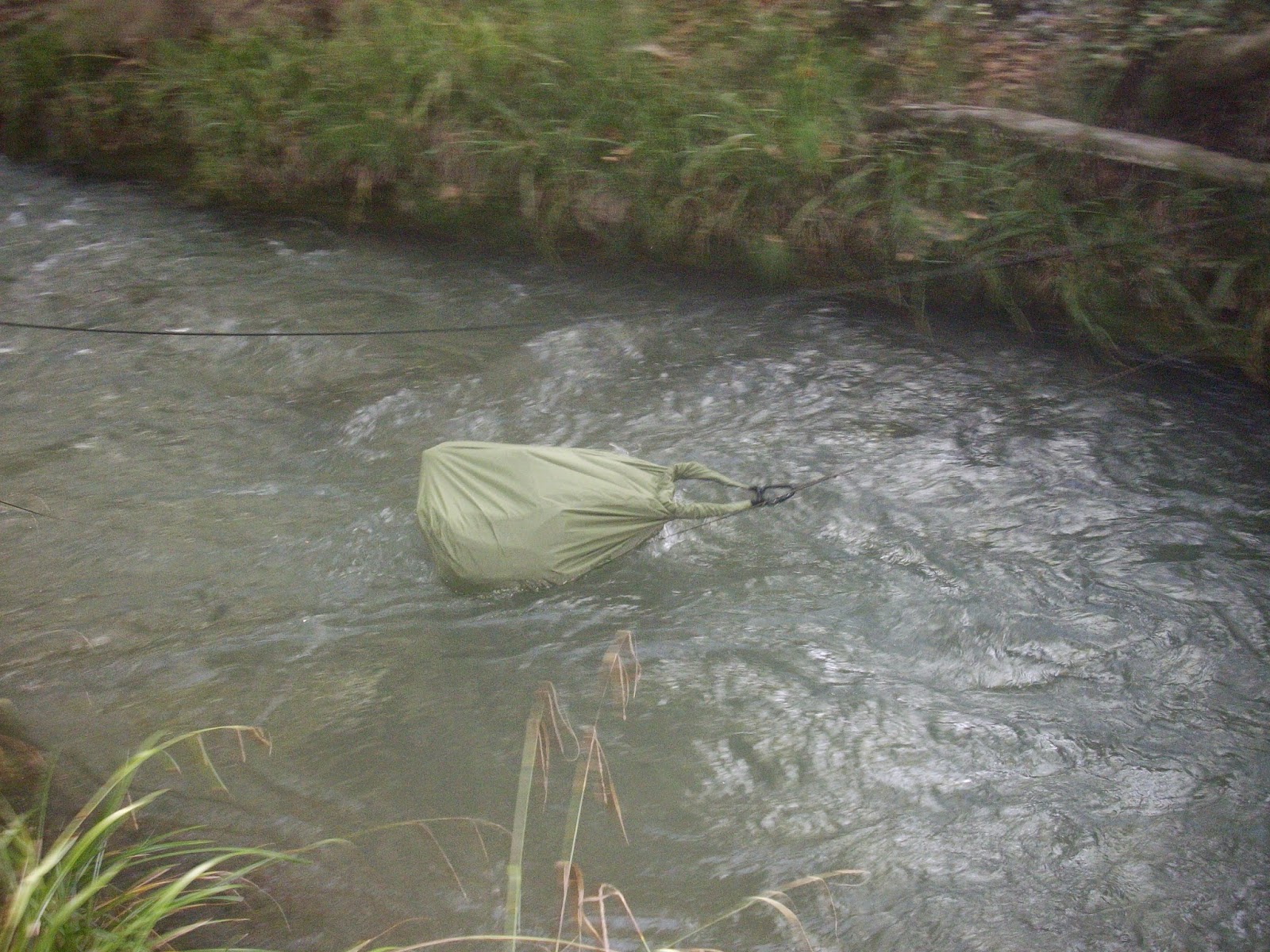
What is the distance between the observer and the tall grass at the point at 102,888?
5.85ft

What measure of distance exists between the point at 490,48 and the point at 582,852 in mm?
5455

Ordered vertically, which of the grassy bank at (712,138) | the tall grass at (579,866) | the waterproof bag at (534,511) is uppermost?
the grassy bank at (712,138)

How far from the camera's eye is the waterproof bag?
349 centimetres


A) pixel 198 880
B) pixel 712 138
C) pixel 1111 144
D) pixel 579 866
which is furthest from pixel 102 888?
pixel 1111 144

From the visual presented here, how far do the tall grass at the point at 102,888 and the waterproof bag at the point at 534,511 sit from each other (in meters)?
1.28

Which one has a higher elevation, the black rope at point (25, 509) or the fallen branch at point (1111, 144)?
the fallen branch at point (1111, 144)

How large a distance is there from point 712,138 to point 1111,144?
210cm

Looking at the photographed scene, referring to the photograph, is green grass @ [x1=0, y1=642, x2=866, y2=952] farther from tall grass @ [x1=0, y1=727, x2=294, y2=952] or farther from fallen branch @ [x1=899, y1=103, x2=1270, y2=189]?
fallen branch @ [x1=899, y1=103, x2=1270, y2=189]

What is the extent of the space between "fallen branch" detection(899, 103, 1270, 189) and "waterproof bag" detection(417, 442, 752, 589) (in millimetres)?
3054

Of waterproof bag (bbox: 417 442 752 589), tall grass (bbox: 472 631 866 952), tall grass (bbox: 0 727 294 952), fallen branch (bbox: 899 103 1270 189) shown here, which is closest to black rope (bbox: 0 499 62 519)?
waterproof bag (bbox: 417 442 752 589)

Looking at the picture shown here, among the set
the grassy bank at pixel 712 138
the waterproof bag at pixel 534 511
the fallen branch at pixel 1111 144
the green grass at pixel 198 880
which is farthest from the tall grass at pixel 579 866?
the fallen branch at pixel 1111 144

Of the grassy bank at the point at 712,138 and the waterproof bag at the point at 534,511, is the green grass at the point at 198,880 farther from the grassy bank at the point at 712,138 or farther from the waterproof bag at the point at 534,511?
the grassy bank at the point at 712,138

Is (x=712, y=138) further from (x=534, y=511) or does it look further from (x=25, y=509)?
(x=25, y=509)

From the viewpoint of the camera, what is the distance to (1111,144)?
5246 mm
